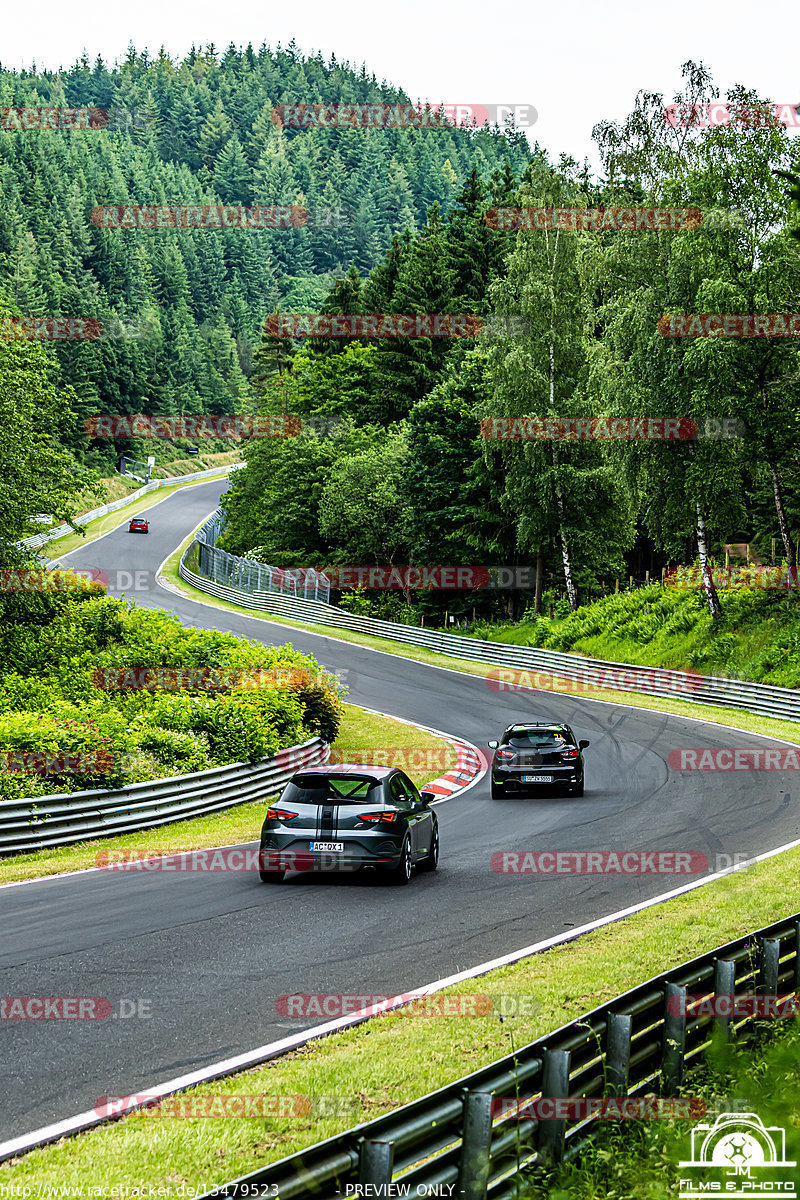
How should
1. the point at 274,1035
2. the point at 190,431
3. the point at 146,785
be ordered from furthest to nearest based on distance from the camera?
the point at 190,431
the point at 146,785
the point at 274,1035

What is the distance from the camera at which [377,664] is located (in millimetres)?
43594

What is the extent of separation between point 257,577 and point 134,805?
45284 mm

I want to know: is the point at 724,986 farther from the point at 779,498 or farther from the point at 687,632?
the point at 687,632

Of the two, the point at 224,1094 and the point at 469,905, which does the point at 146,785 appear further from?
the point at 224,1094

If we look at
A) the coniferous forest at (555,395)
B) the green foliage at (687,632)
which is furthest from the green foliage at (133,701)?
the green foliage at (687,632)

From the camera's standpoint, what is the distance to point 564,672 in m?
42.4

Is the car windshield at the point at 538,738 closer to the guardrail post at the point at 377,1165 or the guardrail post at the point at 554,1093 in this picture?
the guardrail post at the point at 554,1093

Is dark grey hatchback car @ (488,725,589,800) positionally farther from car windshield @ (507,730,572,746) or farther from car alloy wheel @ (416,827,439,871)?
car alloy wheel @ (416,827,439,871)

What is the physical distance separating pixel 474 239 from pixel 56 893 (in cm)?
7301

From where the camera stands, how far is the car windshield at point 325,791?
533 inches

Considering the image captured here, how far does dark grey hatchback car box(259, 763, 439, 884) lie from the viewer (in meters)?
13.2

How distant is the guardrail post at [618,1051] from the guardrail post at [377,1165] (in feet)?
6.63

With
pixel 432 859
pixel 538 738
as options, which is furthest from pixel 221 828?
pixel 538 738

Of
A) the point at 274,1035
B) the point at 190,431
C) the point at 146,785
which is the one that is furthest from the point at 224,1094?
the point at 190,431
